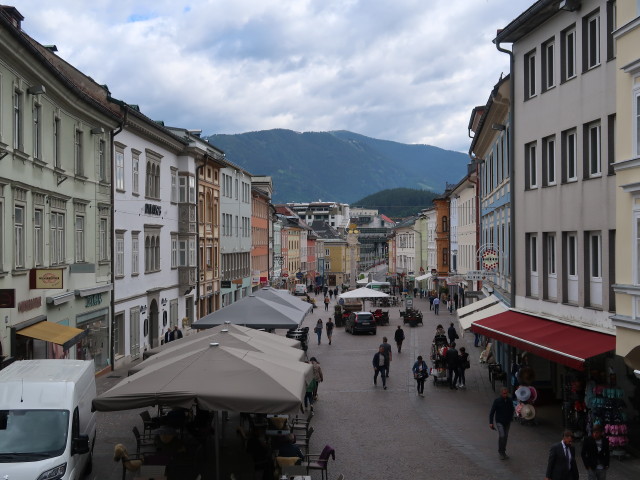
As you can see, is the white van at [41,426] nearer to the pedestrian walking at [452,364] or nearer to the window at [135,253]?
the pedestrian walking at [452,364]

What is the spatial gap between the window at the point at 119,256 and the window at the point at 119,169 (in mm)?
1978

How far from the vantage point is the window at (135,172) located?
109 ft

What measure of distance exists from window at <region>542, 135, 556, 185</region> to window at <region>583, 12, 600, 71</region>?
9.12 ft

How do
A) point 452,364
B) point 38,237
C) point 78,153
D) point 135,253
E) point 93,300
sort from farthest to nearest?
1. point 135,253
2. point 93,300
3. point 78,153
4. point 452,364
5. point 38,237

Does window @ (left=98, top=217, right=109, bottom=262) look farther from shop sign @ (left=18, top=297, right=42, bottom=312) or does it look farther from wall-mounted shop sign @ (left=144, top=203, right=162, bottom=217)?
shop sign @ (left=18, top=297, right=42, bottom=312)

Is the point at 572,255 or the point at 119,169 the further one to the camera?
the point at 119,169

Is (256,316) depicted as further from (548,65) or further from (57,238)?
(548,65)

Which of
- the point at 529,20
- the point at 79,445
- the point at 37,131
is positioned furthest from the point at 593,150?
the point at 37,131

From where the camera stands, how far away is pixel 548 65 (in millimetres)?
20062

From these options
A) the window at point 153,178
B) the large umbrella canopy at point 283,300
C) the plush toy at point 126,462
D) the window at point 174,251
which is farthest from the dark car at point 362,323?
the plush toy at point 126,462

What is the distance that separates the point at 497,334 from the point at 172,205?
24.3m

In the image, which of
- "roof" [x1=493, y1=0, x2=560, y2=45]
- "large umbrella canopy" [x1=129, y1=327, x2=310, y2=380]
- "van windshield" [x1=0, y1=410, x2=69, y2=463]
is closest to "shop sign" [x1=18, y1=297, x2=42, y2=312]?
"large umbrella canopy" [x1=129, y1=327, x2=310, y2=380]

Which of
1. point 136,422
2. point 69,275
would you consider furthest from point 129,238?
point 136,422

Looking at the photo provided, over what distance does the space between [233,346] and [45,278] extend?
835 cm
